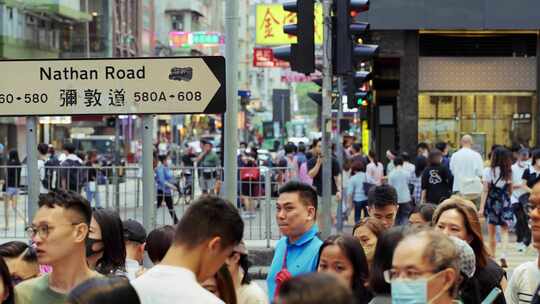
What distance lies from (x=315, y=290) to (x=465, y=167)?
46.6 ft

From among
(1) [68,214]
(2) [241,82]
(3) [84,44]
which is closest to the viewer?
(1) [68,214]

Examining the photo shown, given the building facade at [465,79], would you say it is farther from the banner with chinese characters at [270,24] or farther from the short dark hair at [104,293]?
the short dark hair at [104,293]

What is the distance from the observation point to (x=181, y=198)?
1733 cm

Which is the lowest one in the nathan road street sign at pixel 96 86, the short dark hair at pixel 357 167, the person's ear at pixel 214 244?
the short dark hair at pixel 357 167

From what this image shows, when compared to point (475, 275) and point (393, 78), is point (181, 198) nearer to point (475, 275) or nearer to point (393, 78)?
point (475, 275)

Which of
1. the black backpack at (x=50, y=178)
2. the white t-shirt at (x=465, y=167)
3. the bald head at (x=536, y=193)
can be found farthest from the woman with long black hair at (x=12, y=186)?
the bald head at (x=536, y=193)

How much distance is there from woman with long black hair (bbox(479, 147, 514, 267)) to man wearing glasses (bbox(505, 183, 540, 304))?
10245 millimetres

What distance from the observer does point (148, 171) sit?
8.84 metres

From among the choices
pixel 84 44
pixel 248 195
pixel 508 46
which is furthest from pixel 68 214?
pixel 84 44

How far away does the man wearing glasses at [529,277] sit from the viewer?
563 cm

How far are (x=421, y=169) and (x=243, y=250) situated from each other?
567 inches

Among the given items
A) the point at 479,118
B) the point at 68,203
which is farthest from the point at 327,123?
the point at 479,118

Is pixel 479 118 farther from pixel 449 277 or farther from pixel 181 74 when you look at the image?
pixel 449 277

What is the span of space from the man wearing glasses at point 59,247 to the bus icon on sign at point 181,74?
12.0 feet
